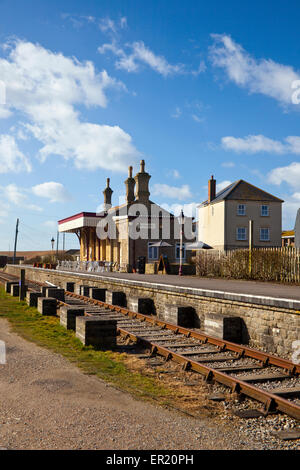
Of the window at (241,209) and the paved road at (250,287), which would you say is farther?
the window at (241,209)

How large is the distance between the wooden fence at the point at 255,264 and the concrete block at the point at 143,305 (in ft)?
22.6

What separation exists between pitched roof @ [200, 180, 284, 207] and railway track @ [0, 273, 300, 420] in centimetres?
3036

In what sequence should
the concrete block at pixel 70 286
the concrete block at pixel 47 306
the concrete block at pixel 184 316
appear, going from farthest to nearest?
the concrete block at pixel 70 286 → the concrete block at pixel 47 306 → the concrete block at pixel 184 316

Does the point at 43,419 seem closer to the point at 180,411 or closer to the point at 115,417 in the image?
the point at 115,417

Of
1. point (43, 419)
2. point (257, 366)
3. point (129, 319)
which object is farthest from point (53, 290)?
point (43, 419)

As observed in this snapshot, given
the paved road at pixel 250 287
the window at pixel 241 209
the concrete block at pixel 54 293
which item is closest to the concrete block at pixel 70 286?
the concrete block at pixel 54 293

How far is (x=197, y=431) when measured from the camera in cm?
489

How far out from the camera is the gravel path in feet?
14.8

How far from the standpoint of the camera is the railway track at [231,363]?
6.23 metres

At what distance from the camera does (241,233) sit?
137 feet

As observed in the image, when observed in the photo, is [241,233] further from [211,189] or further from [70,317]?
[70,317]

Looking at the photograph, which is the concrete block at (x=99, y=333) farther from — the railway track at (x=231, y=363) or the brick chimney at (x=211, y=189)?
the brick chimney at (x=211, y=189)

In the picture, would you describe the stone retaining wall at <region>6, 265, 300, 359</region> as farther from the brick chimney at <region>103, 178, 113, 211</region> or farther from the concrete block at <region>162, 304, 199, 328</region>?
the brick chimney at <region>103, 178, 113, 211</region>
